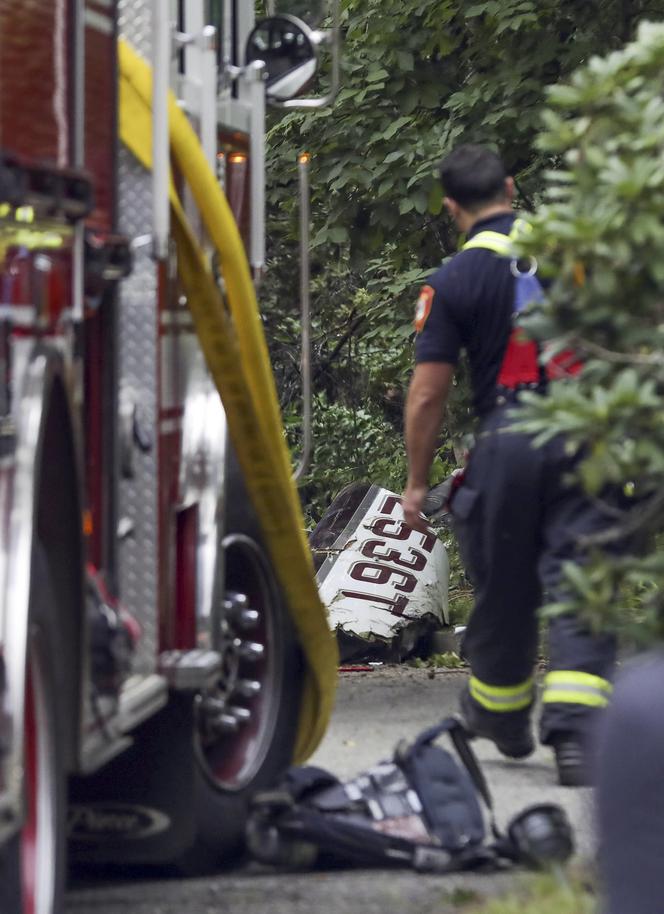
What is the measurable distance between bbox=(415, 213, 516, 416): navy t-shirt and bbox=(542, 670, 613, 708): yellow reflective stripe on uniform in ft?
2.73

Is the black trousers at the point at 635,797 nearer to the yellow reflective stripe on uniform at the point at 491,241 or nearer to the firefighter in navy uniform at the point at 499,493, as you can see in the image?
the firefighter in navy uniform at the point at 499,493

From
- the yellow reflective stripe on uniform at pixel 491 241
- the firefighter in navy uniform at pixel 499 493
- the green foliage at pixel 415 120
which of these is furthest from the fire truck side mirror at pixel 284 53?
the green foliage at pixel 415 120

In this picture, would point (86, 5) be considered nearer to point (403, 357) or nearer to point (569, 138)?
point (569, 138)

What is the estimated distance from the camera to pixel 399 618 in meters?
9.30

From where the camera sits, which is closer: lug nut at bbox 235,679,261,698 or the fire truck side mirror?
lug nut at bbox 235,679,261,698

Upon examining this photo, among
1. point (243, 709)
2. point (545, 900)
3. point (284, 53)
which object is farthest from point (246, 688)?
point (284, 53)

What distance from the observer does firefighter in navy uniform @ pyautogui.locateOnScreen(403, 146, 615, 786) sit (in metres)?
5.40

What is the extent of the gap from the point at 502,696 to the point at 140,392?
63.9 inches

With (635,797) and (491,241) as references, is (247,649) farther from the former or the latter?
(635,797)

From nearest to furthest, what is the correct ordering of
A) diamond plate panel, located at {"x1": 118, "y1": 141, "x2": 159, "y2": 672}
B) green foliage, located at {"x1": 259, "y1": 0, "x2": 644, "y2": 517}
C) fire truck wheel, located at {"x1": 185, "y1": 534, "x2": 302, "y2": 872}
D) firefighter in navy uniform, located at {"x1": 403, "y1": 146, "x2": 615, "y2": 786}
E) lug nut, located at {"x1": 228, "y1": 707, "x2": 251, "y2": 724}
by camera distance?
diamond plate panel, located at {"x1": 118, "y1": 141, "x2": 159, "y2": 672}
fire truck wheel, located at {"x1": 185, "y1": 534, "x2": 302, "y2": 872}
lug nut, located at {"x1": 228, "y1": 707, "x2": 251, "y2": 724}
firefighter in navy uniform, located at {"x1": 403, "y1": 146, "x2": 615, "y2": 786}
green foliage, located at {"x1": 259, "y1": 0, "x2": 644, "y2": 517}

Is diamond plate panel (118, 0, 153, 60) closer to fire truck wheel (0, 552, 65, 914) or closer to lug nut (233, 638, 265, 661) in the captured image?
fire truck wheel (0, 552, 65, 914)

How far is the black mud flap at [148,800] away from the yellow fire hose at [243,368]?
2.42 ft

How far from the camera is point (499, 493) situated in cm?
552

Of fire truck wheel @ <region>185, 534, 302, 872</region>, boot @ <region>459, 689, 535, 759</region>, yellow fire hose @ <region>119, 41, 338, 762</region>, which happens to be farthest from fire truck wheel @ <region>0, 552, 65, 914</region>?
boot @ <region>459, 689, 535, 759</region>
